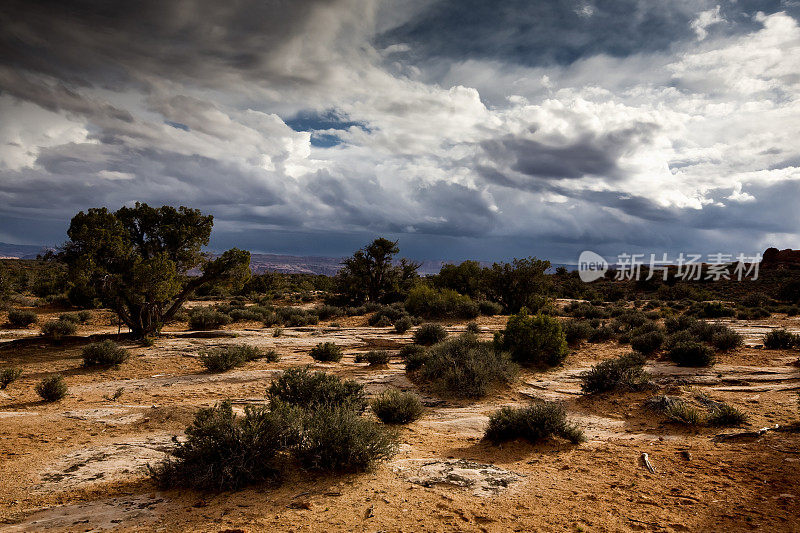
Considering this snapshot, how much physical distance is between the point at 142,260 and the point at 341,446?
47.8ft

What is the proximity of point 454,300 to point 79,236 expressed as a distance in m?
21.5

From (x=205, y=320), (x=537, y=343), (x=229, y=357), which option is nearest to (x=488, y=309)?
(x=537, y=343)

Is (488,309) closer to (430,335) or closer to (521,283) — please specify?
(521,283)

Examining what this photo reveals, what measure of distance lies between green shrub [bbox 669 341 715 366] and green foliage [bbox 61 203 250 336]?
58.8ft

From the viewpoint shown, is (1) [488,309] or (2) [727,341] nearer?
(2) [727,341]

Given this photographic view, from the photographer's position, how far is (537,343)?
13.8 meters

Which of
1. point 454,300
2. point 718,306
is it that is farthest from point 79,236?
point 718,306

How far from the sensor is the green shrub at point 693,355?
489 inches

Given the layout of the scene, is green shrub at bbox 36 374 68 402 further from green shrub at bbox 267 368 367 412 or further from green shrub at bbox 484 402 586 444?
green shrub at bbox 484 402 586 444

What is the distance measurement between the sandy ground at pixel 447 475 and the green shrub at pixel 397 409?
37 cm

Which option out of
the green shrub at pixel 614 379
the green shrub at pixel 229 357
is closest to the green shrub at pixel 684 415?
the green shrub at pixel 614 379

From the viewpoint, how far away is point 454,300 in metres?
27.9

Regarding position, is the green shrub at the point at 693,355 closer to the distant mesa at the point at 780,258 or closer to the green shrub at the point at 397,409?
the green shrub at the point at 397,409

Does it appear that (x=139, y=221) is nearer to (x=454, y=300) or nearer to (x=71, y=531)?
(x=71, y=531)
